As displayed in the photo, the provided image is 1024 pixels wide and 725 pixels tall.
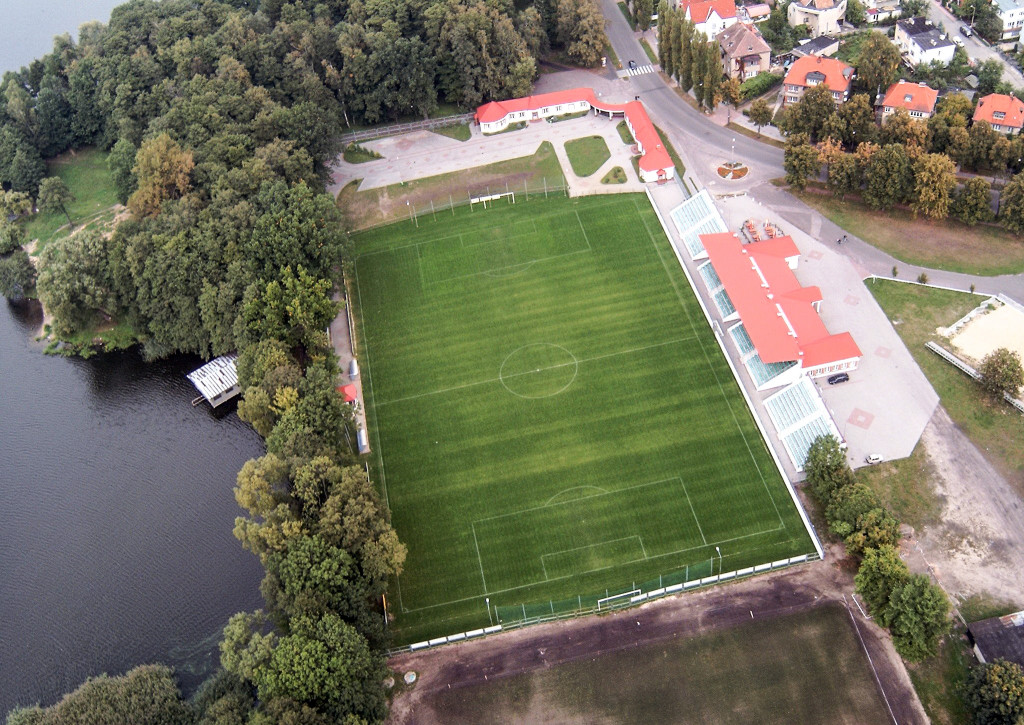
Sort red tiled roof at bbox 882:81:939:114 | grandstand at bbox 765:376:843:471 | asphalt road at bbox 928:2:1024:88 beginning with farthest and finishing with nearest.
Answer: asphalt road at bbox 928:2:1024:88, red tiled roof at bbox 882:81:939:114, grandstand at bbox 765:376:843:471

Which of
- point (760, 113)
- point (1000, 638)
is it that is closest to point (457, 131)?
point (760, 113)

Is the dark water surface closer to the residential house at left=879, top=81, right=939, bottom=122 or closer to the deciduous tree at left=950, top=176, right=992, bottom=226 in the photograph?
the deciduous tree at left=950, top=176, right=992, bottom=226

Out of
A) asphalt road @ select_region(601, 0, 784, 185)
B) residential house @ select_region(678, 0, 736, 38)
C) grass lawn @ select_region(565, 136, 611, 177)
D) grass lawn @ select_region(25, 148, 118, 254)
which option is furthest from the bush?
grass lawn @ select_region(25, 148, 118, 254)

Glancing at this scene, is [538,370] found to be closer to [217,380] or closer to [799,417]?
[799,417]

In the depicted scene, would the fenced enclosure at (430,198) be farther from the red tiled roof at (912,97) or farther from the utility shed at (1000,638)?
the utility shed at (1000,638)

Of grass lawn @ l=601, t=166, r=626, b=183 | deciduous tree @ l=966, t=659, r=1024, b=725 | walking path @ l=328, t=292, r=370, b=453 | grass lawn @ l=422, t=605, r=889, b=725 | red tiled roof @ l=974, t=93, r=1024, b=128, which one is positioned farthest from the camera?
grass lawn @ l=601, t=166, r=626, b=183

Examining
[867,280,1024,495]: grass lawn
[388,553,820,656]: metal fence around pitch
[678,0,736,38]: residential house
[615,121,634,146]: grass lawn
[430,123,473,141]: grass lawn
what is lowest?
[388,553,820,656]: metal fence around pitch

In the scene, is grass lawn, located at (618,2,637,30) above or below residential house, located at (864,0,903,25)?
above
